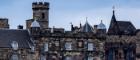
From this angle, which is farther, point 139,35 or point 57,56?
point 139,35

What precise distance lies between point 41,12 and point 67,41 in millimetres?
7543

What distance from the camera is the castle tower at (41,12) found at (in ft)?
347

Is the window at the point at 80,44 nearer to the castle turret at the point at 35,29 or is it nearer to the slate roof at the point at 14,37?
the castle turret at the point at 35,29

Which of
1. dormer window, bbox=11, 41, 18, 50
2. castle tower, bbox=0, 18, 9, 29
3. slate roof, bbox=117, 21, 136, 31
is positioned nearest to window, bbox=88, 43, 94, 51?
slate roof, bbox=117, 21, 136, 31

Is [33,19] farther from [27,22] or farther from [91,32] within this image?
[91,32]

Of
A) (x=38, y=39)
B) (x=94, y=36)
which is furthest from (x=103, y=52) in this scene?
(x=38, y=39)

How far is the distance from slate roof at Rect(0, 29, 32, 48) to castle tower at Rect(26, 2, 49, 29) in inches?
182

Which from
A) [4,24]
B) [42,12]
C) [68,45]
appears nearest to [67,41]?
[68,45]

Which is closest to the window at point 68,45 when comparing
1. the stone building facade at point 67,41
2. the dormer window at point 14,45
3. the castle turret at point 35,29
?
the stone building facade at point 67,41

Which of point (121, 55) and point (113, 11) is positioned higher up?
point (113, 11)

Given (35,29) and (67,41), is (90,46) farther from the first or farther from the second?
(35,29)

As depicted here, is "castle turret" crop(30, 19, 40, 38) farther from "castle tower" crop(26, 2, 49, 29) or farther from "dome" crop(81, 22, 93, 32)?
"dome" crop(81, 22, 93, 32)

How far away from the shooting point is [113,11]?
357 ft

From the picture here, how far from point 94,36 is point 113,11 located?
7919mm
